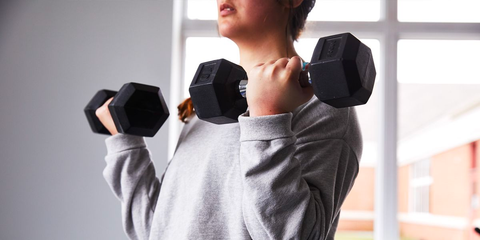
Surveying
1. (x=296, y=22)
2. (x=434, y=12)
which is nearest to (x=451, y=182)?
(x=434, y=12)

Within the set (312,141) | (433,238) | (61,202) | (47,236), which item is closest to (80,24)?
(61,202)

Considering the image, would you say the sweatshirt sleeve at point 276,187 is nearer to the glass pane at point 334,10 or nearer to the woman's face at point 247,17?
the woman's face at point 247,17

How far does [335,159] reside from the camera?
33.1 inches

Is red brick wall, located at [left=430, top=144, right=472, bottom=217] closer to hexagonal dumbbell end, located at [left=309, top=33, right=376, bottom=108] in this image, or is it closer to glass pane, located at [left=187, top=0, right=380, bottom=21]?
glass pane, located at [left=187, top=0, right=380, bottom=21]

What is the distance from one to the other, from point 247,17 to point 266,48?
8cm

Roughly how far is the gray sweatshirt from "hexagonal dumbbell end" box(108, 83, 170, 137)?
6 cm

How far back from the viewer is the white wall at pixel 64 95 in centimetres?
220

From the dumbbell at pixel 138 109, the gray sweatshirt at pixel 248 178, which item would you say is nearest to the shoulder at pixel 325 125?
the gray sweatshirt at pixel 248 178

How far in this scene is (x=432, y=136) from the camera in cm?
259

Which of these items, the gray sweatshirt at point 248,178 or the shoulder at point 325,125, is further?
the shoulder at point 325,125

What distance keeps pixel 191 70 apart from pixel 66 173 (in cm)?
78

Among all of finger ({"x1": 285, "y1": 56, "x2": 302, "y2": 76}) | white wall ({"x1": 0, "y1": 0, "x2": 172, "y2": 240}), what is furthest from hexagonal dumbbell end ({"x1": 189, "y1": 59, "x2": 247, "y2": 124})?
white wall ({"x1": 0, "y1": 0, "x2": 172, "y2": 240})

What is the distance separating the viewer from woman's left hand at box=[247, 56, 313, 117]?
73 centimetres

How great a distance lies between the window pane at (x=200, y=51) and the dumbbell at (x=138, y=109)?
4.41ft
